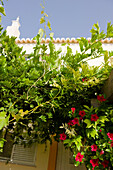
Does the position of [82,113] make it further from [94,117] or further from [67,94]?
[67,94]

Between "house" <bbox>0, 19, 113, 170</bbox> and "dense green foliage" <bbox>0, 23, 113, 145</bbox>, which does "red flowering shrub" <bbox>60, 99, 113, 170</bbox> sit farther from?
"house" <bbox>0, 19, 113, 170</bbox>

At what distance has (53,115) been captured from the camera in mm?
2809

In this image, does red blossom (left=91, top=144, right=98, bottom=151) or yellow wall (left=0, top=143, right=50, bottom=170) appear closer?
red blossom (left=91, top=144, right=98, bottom=151)

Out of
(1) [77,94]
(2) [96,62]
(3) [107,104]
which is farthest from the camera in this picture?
(2) [96,62]

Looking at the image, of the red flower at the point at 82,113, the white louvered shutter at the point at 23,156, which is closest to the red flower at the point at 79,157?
the red flower at the point at 82,113

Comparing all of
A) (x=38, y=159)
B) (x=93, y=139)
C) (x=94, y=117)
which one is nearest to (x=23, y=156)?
(x=38, y=159)

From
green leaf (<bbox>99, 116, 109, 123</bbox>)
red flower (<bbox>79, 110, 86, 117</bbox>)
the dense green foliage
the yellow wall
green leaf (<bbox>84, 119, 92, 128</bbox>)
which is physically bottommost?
the yellow wall

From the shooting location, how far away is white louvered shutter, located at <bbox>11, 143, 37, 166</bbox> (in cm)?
487

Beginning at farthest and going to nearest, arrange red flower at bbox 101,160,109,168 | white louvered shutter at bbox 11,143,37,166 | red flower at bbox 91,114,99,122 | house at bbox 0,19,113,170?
white louvered shutter at bbox 11,143,37,166 < house at bbox 0,19,113,170 < red flower at bbox 91,114,99,122 < red flower at bbox 101,160,109,168

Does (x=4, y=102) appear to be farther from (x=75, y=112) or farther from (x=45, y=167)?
(x=45, y=167)

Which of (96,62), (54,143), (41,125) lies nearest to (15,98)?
(41,125)

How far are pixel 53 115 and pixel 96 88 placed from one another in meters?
0.80

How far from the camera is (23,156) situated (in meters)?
4.95

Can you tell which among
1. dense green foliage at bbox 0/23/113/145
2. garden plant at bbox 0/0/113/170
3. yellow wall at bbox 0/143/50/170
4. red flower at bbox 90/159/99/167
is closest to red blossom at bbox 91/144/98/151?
garden plant at bbox 0/0/113/170
